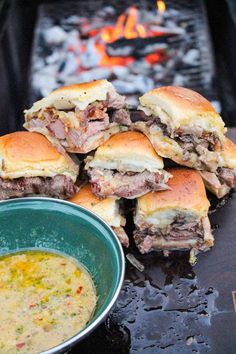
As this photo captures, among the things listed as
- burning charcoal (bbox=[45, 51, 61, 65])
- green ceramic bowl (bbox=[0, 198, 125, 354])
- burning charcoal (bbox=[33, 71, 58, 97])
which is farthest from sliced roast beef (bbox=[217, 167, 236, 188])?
burning charcoal (bbox=[45, 51, 61, 65])

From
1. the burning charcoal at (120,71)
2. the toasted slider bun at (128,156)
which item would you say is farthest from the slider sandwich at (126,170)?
the burning charcoal at (120,71)

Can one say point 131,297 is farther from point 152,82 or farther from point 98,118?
point 152,82

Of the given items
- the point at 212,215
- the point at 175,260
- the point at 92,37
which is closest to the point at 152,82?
the point at 92,37

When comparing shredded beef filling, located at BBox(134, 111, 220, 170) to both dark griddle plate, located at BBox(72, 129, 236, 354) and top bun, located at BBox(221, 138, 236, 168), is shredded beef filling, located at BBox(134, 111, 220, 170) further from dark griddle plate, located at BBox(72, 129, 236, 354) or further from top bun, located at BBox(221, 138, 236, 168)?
dark griddle plate, located at BBox(72, 129, 236, 354)

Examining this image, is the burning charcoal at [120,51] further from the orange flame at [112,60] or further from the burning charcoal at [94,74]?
the burning charcoal at [94,74]

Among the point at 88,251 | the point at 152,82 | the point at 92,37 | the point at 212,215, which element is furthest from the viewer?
the point at 92,37

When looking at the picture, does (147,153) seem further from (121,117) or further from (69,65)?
(69,65)
